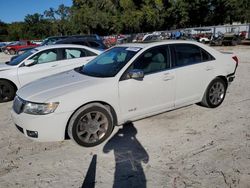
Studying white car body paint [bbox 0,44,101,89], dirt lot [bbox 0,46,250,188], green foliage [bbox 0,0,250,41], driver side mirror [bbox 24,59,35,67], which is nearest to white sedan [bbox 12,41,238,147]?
dirt lot [bbox 0,46,250,188]

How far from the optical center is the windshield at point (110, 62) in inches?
184

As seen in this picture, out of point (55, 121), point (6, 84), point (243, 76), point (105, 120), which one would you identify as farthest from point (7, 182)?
point (243, 76)

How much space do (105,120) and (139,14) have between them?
7261cm

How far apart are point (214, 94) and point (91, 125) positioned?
115 inches

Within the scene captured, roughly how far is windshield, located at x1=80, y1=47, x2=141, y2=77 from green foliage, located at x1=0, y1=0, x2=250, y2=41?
70282 millimetres

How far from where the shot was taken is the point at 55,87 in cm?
439

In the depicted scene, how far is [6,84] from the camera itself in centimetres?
745

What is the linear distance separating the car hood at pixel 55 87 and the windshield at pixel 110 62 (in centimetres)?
22

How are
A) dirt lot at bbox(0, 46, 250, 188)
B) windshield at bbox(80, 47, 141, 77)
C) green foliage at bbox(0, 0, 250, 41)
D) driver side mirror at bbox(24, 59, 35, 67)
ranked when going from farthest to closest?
green foliage at bbox(0, 0, 250, 41)
driver side mirror at bbox(24, 59, 35, 67)
windshield at bbox(80, 47, 141, 77)
dirt lot at bbox(0, 46, 250, 188)

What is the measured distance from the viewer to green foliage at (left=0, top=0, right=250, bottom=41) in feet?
239

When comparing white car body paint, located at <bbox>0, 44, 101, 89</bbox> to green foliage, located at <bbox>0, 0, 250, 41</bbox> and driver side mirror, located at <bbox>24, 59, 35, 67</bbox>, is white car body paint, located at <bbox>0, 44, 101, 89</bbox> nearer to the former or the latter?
driver side mirror, located at <bbox>24, 59, 35, 67</bbox>

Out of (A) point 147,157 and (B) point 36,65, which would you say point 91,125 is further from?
(B) point 36,65

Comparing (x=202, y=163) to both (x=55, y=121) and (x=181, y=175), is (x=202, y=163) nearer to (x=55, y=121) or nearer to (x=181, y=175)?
(x=181, y=175)

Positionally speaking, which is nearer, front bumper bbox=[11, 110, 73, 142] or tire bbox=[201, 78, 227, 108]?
front bumper bbox=[11, 110, 73, 142]
